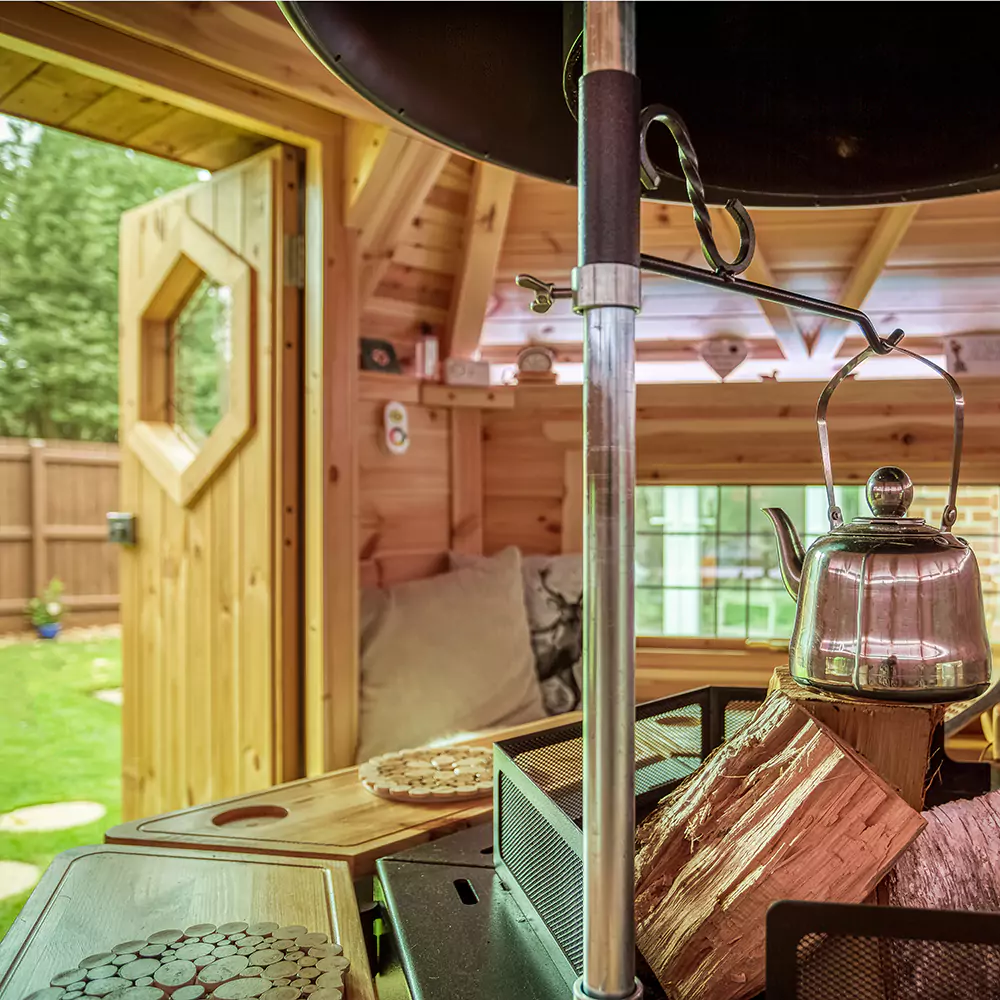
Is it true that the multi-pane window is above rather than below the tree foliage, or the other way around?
below

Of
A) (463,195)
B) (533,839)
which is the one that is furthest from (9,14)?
(533,839)

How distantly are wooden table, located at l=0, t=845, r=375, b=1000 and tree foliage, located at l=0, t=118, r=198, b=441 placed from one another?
734 cm

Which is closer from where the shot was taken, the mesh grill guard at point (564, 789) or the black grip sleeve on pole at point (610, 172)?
the black grip sleeve on pole at point (610, 172)

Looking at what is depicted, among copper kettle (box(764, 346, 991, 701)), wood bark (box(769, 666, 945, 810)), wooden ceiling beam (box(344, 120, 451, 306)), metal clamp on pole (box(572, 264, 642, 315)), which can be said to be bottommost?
wood bark (box(769, 666, 945, 810))

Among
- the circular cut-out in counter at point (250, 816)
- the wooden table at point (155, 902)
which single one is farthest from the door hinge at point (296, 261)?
the wooden table at point (155, 902)

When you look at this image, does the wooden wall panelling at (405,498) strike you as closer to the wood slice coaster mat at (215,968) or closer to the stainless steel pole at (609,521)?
the wood slice coaster mat at (215,968)

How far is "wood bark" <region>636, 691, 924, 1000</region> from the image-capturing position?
69 cm

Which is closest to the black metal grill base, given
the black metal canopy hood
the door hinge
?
the black metal canopy hood

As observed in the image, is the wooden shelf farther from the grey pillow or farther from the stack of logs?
the stack of logs

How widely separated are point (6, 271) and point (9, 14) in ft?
22.5

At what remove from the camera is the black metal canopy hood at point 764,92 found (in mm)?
812

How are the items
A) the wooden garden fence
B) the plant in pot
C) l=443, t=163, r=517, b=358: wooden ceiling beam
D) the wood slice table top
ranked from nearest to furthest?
the wood slice table top, l=443, t=163, r=517, b=358: wooden ceiling beam, the plant in pot, the wooden garden fence

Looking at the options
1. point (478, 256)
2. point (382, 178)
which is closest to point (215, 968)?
point (382, 178)

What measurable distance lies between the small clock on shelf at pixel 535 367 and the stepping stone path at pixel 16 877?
7.65ft
